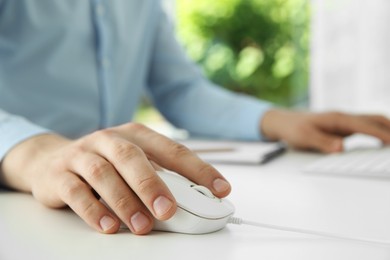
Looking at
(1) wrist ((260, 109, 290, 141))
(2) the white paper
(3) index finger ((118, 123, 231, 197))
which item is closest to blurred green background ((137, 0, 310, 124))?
(1) wrist ((260, 109, 290, 141))

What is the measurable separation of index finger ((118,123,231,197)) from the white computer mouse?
3 centimetres

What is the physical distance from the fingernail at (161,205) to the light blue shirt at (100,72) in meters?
0.50

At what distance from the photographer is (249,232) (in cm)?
52

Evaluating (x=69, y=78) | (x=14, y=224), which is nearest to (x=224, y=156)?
(x=69, y=78)

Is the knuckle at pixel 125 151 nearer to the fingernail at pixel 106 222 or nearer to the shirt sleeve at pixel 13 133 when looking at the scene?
the fingernail at pixel 106 222

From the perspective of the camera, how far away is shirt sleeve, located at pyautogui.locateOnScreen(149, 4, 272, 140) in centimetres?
124

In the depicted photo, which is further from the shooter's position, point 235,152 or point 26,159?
point 235,152

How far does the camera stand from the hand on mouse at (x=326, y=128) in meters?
1.06

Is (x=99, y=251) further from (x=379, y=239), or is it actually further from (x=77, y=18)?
(x=77, y=18)

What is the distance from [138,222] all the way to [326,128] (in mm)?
670

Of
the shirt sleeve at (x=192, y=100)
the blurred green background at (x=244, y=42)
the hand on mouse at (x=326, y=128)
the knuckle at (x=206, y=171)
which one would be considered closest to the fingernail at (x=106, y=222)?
the knuckle at (x=206, y=171)

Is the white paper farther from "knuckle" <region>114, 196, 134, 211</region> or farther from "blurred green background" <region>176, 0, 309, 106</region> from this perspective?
"blurred green background" <region>176, 0, 309, 106</region>

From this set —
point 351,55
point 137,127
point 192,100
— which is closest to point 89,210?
point 137,127

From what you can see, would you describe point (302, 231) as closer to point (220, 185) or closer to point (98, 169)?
point (220, 185)
